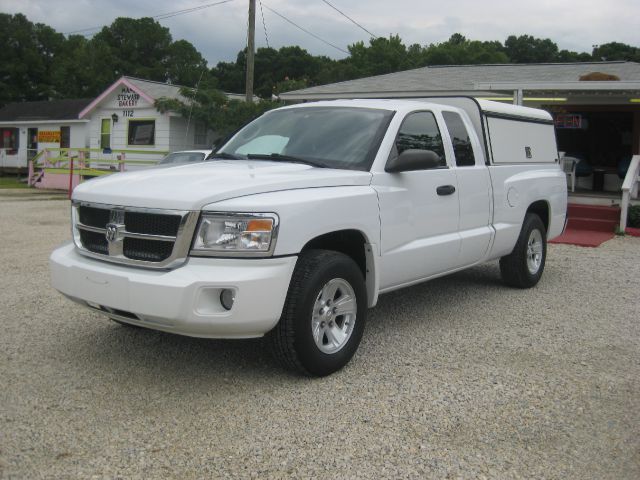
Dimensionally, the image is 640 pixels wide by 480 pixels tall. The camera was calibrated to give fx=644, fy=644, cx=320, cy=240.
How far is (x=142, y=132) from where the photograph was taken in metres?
25.2

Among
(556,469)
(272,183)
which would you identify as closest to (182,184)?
(272,183)

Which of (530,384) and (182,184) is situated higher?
(182,184)

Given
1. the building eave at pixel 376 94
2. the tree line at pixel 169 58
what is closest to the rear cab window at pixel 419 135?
the building eave at pixel 376 94

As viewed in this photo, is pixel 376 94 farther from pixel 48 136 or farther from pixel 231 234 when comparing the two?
pixel 48 136

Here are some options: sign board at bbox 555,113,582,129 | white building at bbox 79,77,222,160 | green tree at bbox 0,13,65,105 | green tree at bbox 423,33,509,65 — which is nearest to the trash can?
sign board at bbox 555,113,582,129

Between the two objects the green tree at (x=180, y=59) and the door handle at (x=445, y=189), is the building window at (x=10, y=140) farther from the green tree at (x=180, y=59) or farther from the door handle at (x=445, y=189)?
the door handle at (x=445, y=189)

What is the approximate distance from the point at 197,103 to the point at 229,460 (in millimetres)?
21255

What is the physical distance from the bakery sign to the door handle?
21.7m

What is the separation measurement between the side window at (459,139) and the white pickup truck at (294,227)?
2cm

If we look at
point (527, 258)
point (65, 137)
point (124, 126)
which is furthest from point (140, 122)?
point (527, 258)

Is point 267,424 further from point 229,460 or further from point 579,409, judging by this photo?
point 579,409

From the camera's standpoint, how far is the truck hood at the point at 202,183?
3730 millimetres

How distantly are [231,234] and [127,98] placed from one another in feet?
77.7

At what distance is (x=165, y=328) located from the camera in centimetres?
372
